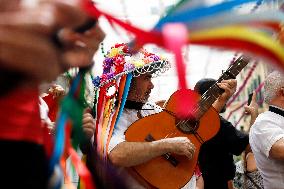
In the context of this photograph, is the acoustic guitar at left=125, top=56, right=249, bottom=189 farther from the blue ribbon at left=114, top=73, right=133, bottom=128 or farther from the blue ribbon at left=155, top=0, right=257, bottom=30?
the blue ribbon at left=155, top=0, right=257, bottom=30

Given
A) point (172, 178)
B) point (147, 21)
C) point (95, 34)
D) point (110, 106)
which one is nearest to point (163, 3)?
point (147, 21)

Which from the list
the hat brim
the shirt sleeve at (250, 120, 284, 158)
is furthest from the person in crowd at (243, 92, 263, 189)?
the hat brim

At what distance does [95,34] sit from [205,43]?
0.58 ft

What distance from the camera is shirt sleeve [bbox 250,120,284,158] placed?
2385 millimetres

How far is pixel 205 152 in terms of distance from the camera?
9.47 ft

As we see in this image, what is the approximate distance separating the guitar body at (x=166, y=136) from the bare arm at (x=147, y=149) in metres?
0.07

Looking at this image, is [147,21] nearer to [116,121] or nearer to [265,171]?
[116,121]

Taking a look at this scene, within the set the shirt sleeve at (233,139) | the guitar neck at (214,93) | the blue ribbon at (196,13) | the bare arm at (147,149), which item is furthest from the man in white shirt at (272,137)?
the blue ribbon at (196,13)

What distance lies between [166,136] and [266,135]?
0.52m

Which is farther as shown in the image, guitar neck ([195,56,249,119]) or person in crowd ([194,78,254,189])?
person in crowd ([194,78,254,189])

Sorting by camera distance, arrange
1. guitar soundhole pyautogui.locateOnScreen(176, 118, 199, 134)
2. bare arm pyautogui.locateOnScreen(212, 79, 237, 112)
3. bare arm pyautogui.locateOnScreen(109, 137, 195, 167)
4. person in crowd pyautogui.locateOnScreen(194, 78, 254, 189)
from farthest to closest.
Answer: person in crowd pyautogui.locateOnScreen(194, 78, 254, 189) → bare arm pyautogui.locateOnScreen(212, 79, 237, 112) → guitar soundhole pyautogui.locateOnScreen(176, 118, 199, 134) → bare arm pyautogui.locateOnScreen(109, 137, 195, 167)

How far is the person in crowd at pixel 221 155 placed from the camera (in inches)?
114

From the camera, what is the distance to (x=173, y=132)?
2.44 meters

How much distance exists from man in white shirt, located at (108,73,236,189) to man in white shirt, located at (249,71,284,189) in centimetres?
23
